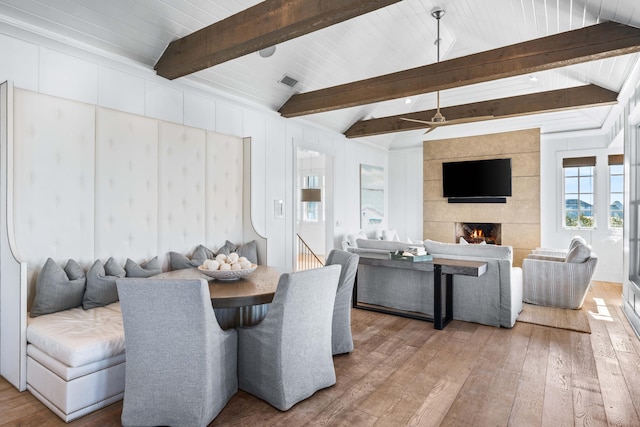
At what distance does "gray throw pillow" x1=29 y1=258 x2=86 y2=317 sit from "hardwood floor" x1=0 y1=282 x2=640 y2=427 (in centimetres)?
57

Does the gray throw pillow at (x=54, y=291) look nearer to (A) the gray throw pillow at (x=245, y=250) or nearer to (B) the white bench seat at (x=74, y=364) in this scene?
(B) the white bench seat at (x=74, y=364)

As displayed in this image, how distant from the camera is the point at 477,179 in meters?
7.70

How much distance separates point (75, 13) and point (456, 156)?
22.9 ft

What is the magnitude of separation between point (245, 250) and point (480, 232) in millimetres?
5366

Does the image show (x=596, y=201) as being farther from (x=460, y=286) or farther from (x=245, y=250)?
(x=245, y=250)

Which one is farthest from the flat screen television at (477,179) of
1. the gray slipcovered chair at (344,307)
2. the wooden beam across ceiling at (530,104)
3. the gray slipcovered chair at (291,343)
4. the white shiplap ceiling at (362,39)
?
the gray slipcovered chair at (291,343)

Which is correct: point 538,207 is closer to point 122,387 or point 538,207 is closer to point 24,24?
point 122,387

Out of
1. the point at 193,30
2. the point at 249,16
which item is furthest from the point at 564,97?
the point at 193,30

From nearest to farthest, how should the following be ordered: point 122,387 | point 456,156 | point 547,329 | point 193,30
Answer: point 122,387
point 193,30
point 547,329
point 456,156

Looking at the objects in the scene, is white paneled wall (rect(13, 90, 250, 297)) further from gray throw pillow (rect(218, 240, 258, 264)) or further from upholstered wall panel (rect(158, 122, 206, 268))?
gray throw pillow (rect(218, 240, 258, 264))

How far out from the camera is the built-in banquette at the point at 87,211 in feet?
7.95

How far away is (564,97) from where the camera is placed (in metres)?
5.07

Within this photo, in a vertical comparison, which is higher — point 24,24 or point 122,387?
point 24,24

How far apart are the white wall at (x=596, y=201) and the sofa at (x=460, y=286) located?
337 centimetres
